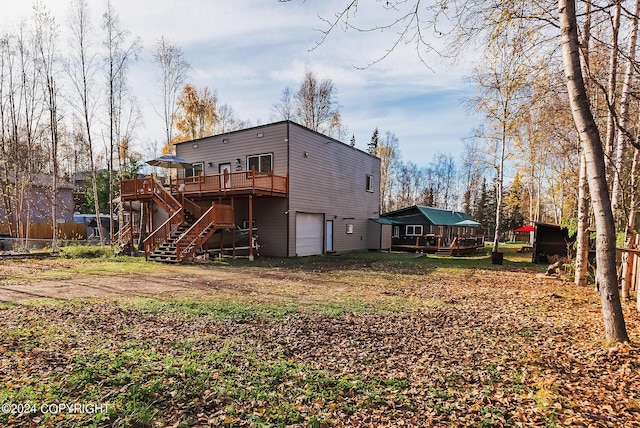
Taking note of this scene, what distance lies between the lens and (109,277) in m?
10.1

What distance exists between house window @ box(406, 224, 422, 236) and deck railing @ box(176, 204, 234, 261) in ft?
49.6

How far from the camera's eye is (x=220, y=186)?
15.6m

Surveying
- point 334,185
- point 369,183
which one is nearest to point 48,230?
point 334,185

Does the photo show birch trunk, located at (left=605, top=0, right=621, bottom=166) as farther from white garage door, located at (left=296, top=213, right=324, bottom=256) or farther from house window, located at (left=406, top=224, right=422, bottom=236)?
house window, located at (left=406, top=224, right=422, bottom=236)

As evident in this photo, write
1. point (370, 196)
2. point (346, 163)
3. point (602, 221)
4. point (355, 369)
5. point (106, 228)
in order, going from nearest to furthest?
point (355, 369)
point (602, 221)
point (346, 163)
point (370, 196)
point (106, 228)

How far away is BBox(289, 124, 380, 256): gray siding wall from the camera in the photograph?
56.2 ft

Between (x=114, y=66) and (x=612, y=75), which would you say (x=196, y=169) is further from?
(x=612, y=75)

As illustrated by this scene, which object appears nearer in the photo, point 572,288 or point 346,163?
point 572,288

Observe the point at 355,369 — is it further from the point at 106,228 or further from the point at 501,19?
the point at 106,228

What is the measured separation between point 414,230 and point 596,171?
2187 cm

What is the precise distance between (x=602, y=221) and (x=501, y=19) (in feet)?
9.80

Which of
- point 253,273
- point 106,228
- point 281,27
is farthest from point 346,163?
point 106,228

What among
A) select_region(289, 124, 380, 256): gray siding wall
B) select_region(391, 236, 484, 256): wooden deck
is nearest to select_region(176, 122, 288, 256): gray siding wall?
select_region(289, 124, 380, 256): gray siding wall

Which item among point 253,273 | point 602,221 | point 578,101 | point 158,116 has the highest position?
point 158,116
